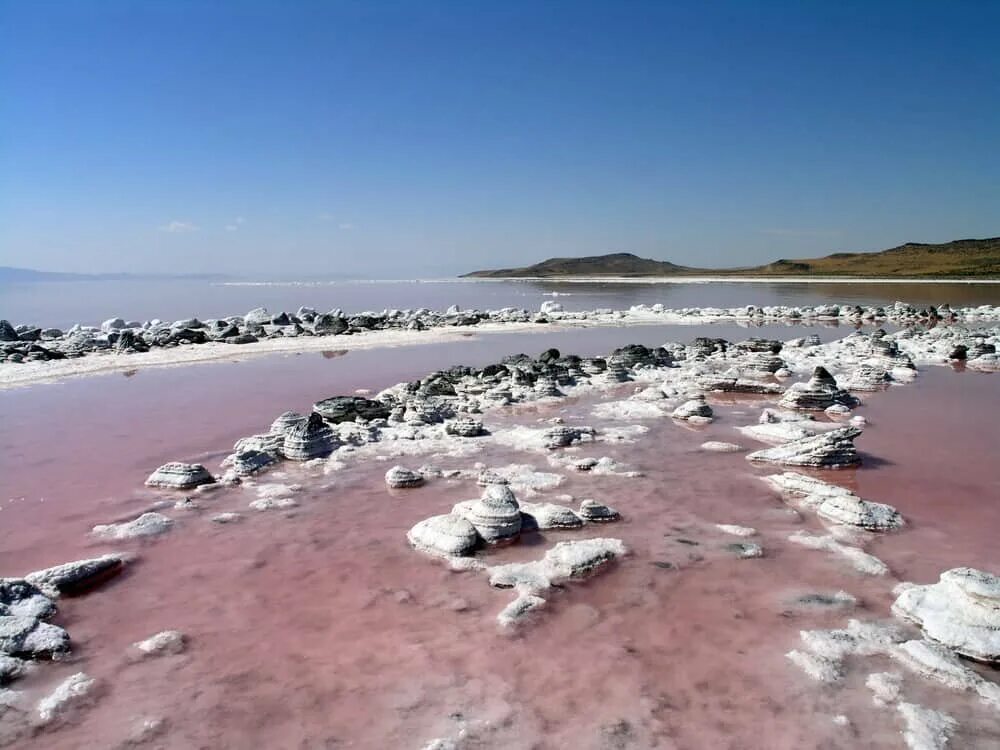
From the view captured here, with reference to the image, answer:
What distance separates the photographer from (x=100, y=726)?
12.8 feet

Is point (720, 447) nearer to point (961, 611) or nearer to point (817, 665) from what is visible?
point (961, 611)

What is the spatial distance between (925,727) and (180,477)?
28.0ft

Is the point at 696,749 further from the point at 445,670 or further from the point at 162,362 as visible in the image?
the point at 162,362

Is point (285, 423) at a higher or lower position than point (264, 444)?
higher

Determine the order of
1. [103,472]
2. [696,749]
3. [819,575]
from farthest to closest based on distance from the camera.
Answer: [103,472] < [819,575] < [696,749]

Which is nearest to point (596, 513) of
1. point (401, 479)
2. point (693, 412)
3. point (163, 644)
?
point (401, 479)

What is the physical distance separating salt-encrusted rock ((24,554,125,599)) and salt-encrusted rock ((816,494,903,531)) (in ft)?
25.8

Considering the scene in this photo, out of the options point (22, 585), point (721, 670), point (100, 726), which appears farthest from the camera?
point (22, 585)

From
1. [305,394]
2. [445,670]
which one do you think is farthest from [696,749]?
[305,394]

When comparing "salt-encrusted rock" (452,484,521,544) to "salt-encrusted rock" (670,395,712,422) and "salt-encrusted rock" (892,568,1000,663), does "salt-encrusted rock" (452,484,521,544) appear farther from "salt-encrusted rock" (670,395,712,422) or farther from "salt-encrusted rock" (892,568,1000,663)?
"salt-encrusted rock" (670,395,712,422)

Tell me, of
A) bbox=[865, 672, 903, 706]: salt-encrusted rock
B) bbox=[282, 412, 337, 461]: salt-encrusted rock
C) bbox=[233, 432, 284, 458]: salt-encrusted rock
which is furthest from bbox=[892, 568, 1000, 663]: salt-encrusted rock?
bbox=[233, 432, 284, 458]: salt-encrusted rock

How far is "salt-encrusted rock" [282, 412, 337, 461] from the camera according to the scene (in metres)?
9.54

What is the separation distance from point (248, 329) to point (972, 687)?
2775cm

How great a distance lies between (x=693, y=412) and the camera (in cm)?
1195
